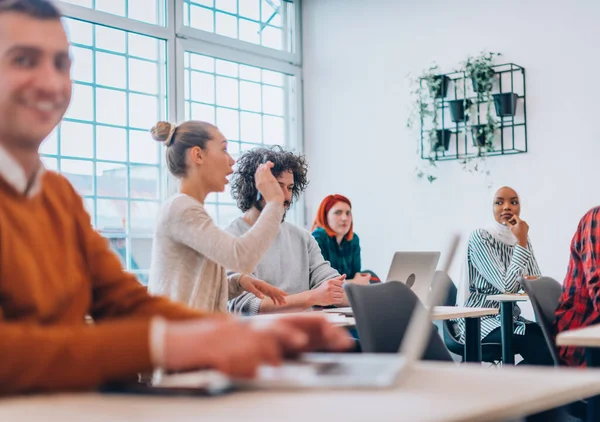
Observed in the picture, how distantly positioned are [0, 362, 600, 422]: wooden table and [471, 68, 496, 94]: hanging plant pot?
5190 mm

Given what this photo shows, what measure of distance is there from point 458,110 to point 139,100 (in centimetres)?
240

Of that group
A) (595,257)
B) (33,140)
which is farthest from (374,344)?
(33,140)

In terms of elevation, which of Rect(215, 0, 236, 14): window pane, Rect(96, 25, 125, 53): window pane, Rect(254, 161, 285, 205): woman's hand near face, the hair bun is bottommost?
Rect(254, 161, 285, 205): woman's hand near face

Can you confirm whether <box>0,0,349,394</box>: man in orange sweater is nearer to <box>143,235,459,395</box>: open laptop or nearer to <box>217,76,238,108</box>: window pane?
<box>143,235,459,395</box>: open laptop

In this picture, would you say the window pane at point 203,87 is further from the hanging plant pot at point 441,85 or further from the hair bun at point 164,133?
the hair bun at point 164,133

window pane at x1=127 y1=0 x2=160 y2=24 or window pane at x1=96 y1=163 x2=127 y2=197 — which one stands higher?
window pane at x1=127 y1=0 x2=160 y2=24

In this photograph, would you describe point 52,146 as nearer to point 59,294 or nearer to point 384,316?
point 384,316

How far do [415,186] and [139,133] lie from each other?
2252 millimetres

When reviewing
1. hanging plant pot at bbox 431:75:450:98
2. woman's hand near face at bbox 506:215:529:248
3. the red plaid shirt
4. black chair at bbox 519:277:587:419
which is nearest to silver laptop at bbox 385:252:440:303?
black chair at bbox 519:277:587:419

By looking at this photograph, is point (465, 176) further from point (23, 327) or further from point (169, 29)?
point (23, 327)

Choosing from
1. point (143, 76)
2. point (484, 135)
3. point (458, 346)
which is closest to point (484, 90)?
point (484, 135)

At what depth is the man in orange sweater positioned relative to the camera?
2.98 ft

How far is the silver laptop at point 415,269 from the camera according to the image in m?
3.28

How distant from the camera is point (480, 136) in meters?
6.02
